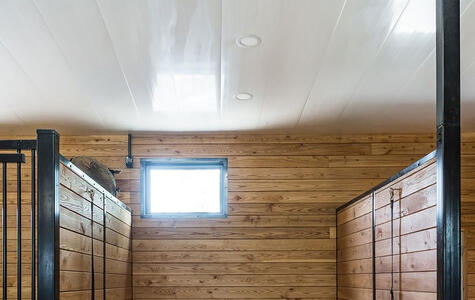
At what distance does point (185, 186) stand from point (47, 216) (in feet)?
9.66

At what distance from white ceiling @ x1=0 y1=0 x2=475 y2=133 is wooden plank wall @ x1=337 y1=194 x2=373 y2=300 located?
2.72 feet

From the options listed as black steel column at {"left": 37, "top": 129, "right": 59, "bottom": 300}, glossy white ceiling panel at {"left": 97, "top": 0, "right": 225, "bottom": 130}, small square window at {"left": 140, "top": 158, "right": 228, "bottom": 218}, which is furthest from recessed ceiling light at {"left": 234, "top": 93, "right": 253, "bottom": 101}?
black steel column at {"left": 37, "top": 129, "right": 59, "bottom": 300}

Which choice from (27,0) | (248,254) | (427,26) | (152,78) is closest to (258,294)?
(248,254)

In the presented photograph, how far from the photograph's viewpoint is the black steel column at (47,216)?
264cm

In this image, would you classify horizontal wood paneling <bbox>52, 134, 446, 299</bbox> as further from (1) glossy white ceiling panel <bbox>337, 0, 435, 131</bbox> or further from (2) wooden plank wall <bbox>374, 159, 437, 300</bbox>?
(2) wooden plank wall <bbox>374, 159, 437, 300</bbox>

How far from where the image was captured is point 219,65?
3572mm

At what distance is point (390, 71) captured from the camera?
3.67 metres

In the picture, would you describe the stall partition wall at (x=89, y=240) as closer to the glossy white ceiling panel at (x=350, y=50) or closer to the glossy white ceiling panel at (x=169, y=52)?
the glossy white ceiling panel at (x=169, y=52)

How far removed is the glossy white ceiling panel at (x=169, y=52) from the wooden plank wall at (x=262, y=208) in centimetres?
84

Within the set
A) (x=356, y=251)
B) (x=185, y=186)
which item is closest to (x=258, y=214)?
(x=185, y=186)

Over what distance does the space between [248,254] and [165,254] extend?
0.79m

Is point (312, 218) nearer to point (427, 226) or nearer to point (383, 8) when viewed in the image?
point (427, 226)

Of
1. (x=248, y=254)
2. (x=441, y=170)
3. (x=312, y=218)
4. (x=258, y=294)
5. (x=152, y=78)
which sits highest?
(x=152, y=78)

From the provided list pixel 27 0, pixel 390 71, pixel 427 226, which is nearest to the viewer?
pixel 27 0
